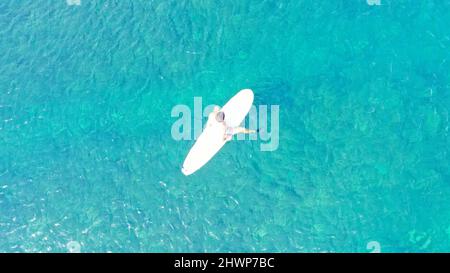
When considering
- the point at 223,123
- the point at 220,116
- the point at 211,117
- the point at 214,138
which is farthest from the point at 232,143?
the point at 220,116

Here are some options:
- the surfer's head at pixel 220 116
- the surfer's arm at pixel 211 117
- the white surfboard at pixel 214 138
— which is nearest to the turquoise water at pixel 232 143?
the white surfboard at pixel 214 138

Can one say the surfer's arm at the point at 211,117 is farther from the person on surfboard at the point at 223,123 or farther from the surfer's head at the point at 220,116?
the surfer's head at the point at 220,116

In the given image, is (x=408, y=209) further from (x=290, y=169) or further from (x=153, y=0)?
(x=153, y=0)

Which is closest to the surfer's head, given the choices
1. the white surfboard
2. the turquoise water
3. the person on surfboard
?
the person on surfboard

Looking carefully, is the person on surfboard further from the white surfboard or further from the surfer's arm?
the white surfboard

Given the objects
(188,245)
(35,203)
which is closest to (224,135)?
(188,245)

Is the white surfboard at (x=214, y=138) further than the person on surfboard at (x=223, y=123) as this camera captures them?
Yes
